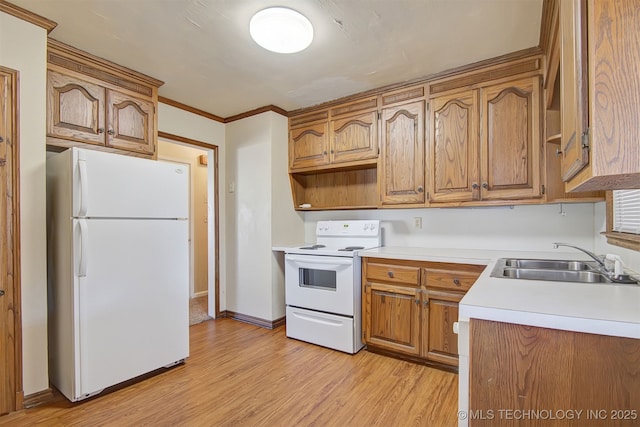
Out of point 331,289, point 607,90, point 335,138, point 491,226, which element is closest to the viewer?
point 607,90

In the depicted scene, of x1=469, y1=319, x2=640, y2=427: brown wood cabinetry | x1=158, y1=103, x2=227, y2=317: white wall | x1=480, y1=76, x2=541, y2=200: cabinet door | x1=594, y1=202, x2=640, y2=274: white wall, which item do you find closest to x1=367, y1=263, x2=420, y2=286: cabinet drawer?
x1=480, y1=76, x2=541, y2=200: cabinet door

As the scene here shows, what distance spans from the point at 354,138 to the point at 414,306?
63.6 inches

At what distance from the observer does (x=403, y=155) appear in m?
2.74

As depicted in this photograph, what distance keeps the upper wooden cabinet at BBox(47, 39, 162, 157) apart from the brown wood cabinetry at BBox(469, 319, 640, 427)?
2.66 m

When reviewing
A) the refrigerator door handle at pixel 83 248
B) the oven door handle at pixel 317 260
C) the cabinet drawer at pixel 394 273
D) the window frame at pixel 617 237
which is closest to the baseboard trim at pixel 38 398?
the refrigerator door handle at pixel 83 248

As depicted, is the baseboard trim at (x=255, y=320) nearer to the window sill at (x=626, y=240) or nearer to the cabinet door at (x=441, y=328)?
the cabinet door at (x=441, y=328)

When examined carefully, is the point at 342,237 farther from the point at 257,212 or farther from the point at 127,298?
the point at 127,298

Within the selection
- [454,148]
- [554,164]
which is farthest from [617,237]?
[454,148]

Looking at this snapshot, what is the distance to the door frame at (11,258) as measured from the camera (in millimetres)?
1752

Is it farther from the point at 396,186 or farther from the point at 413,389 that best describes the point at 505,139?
the point at 413,389

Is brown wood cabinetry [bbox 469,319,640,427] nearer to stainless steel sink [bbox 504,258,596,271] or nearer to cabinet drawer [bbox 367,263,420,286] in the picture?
stainless steel sink [bbox 504,258,596,271]

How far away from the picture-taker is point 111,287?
1998mm

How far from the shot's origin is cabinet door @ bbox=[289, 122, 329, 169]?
3.20 meters

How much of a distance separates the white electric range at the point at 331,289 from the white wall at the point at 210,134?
1.04 m
